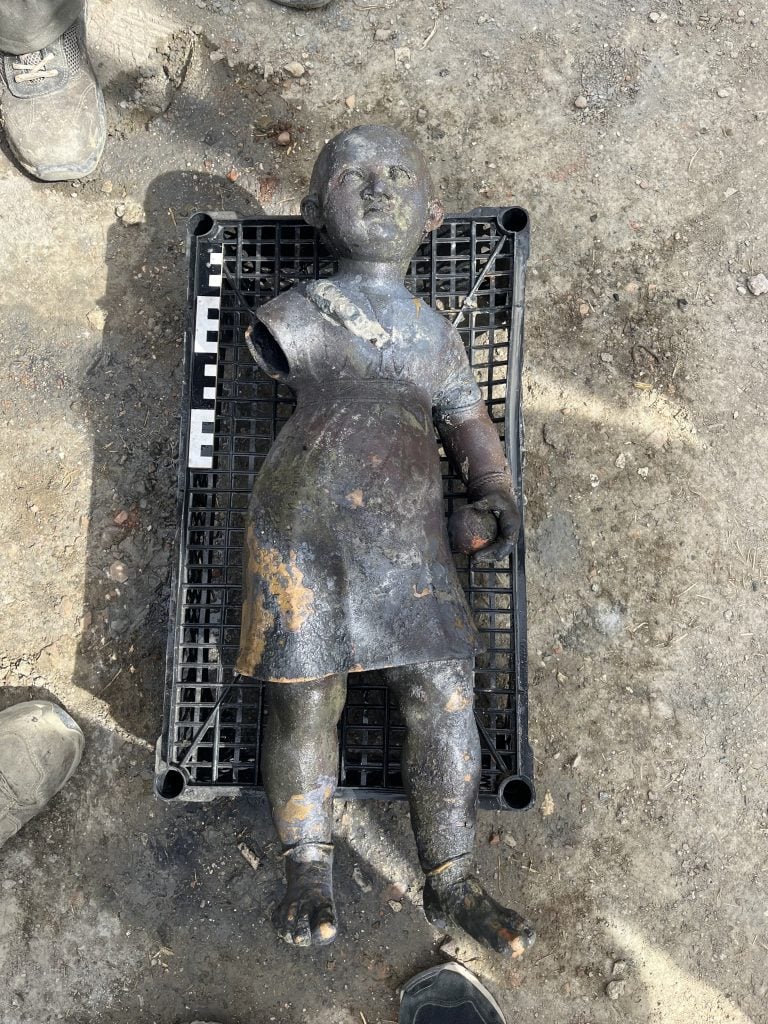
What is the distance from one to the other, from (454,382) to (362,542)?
22.3 inches

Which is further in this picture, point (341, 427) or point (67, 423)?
point (67, 423)

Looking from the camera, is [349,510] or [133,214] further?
[133,214]

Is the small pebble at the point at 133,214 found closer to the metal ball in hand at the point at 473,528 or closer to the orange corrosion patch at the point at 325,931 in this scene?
the metal ball in hand at the point at 473,528

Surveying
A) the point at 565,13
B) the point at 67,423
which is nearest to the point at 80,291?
the point at 67,423

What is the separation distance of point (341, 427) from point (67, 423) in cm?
123

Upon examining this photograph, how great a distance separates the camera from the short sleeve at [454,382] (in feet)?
7.06

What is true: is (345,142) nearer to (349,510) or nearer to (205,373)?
(205,373)

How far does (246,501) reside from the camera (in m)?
2.52

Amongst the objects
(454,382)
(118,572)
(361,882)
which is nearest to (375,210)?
(454,382)

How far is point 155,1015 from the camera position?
8.06 ft

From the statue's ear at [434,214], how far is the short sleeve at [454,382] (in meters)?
0.31

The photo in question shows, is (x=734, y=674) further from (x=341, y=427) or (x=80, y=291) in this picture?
(x=80, y=291)

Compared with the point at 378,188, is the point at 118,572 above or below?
below

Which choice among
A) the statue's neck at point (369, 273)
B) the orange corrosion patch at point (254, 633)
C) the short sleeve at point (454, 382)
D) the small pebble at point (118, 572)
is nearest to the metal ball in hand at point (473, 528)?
the short sleeve at point (454, 382)
